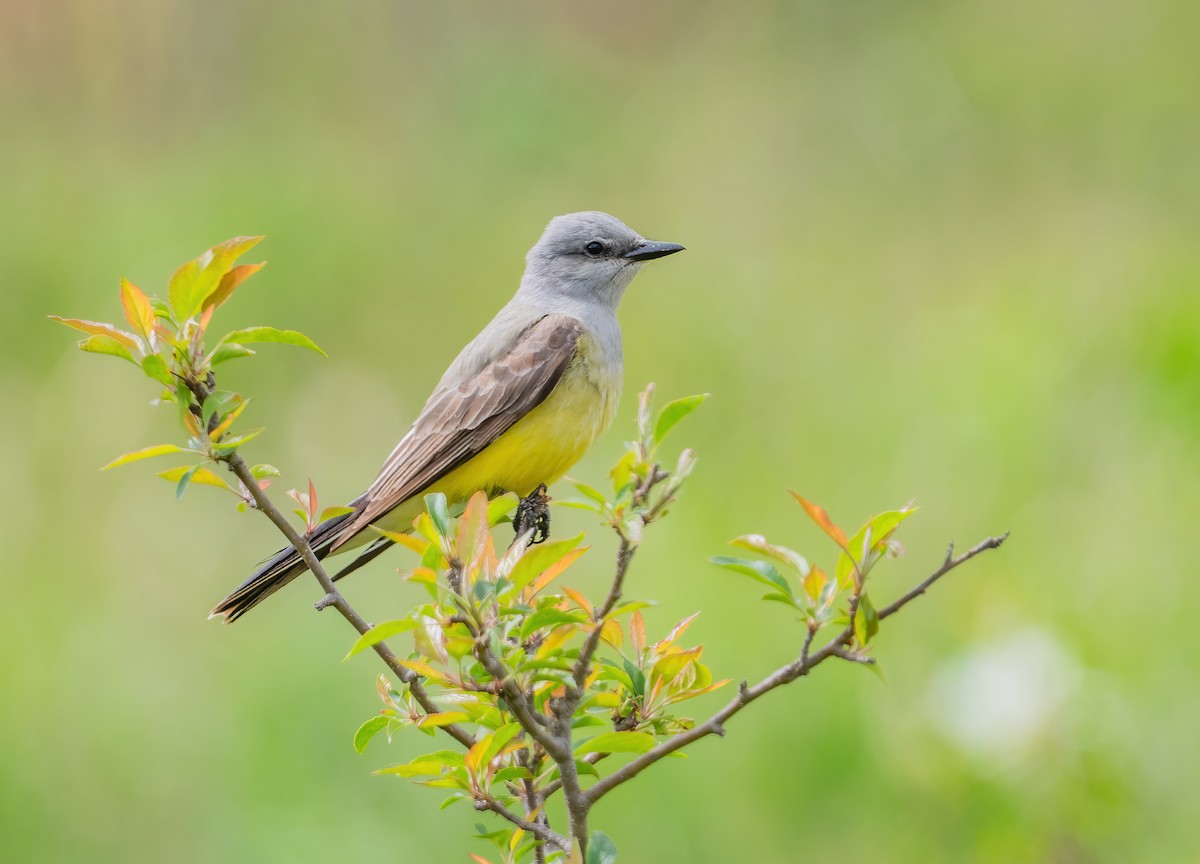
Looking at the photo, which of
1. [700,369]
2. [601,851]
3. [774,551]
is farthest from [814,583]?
[700,369]

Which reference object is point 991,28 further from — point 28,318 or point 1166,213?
point 28,318

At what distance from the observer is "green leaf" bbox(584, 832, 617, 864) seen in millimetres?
1734

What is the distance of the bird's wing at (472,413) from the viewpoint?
9.76ft

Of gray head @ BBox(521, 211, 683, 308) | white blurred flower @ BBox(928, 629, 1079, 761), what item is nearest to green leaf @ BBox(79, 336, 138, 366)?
gray head @ BBox(521, 211, 683, 308)

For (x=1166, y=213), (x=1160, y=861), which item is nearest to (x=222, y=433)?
(x=1160, y=861)

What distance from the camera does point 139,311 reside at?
5.44ft

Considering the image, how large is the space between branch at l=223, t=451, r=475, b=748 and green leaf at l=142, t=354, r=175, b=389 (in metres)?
0.12

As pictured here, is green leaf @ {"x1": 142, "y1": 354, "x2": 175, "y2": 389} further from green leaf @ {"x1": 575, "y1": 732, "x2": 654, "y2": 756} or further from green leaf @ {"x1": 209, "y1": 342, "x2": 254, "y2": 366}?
green leaf @ {"x1": 575, "y1": 732, "x2": 654, "y2": 756}

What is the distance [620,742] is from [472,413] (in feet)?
4.68

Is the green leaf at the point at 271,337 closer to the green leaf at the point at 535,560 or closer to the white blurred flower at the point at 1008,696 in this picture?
the green leaf at the point at 535,560

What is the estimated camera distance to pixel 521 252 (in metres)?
6.07

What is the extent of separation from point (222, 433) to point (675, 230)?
4.83 meters

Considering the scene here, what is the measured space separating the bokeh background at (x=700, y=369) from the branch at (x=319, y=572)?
191 centimetres

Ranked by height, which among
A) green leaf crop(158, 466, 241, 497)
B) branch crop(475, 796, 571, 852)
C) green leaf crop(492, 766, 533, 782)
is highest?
green leaf crop(158, 466, 241, 497)
